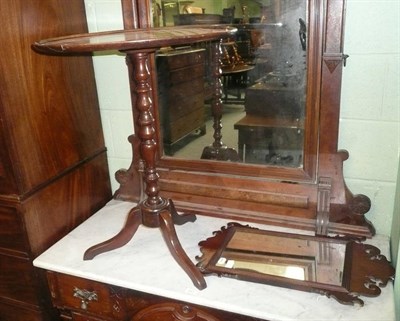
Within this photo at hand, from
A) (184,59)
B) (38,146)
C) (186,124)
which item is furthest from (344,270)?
(38,146)

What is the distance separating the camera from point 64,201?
4.22 feet

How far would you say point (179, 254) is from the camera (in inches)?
41.1

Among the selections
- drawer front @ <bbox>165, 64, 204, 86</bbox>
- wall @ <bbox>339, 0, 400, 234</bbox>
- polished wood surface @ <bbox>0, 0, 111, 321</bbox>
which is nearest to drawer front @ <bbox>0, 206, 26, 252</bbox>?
polished wood surface @ <bbox>0, 0, 111, 321</bbox>

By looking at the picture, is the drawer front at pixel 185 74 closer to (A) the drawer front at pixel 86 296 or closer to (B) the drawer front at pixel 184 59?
(B) the drawer front at pixel 184 59

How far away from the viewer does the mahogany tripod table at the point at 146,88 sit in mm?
803

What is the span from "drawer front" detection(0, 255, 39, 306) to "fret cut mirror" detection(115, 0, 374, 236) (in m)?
0.52

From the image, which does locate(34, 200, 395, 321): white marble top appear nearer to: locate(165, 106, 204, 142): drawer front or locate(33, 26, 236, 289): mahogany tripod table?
locate(33, 26, 236, 289): mahogany tripod table

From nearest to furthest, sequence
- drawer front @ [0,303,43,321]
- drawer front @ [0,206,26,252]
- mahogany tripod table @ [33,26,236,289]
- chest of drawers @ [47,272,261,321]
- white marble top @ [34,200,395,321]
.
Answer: mahogany tripod table @ [33,26,236,289], white marble top @ [34,200,395,321], chest of drawers @ [47,272,261,321], drawer front @ [0,206,26,252], drawer front @ [0,303,43,321]

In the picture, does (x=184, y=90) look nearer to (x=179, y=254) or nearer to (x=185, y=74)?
(x=185, y=74)

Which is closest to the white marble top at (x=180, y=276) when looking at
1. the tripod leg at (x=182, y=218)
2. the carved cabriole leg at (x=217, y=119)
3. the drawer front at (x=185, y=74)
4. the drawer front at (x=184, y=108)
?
the tripod leg at (x=182, y=218)

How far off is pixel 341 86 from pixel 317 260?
19.6 inches

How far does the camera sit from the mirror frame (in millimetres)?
939

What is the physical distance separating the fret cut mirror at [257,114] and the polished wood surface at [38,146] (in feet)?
0.82

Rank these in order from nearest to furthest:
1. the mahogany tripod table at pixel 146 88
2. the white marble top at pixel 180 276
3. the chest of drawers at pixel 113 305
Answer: the mahogany tripod table at pixel 146 88 → the white marble top at pixel 180 276 → the chest of drawers at pixel 113 305
